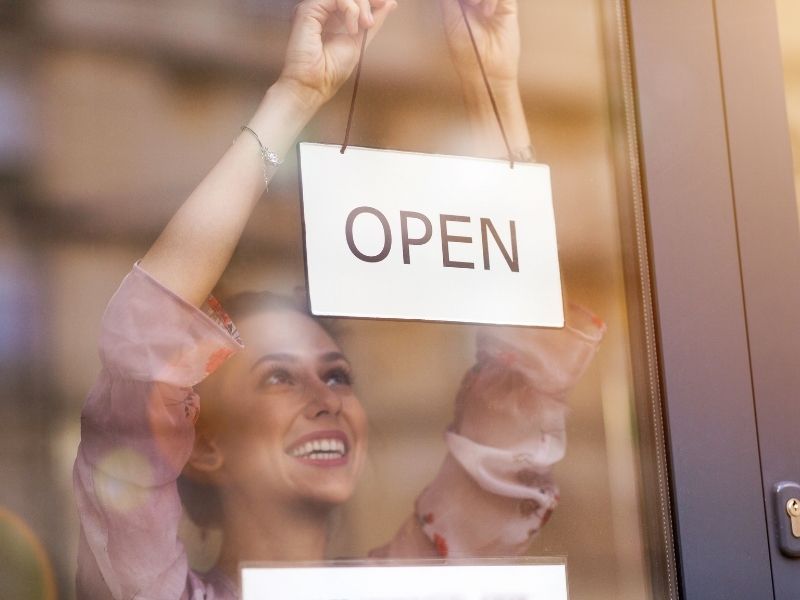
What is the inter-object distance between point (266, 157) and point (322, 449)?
408 mm

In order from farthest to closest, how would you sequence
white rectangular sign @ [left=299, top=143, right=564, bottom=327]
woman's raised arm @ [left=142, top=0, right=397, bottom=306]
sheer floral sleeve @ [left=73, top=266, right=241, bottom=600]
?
white rectangular sign @ [left=299, top=143, right=564, bottom=327], woman's raised arm @ [left=142, top=0, right=397, bottom=306], sheer floral sleeve @ [left=73, top=266, right=241, bottom=600]

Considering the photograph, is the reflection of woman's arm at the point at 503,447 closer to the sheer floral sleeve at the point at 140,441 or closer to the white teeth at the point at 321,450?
the white teeth at the point at 321,450

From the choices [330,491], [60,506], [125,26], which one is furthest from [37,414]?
[125,26]

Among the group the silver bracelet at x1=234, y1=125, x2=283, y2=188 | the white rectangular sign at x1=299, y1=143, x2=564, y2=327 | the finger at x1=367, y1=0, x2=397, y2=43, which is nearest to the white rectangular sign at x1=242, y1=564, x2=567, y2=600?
the white rectangular sign at x1=299, y1=143, x2=564, y2=327

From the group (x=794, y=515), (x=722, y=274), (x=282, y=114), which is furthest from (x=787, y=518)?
(x=282, y=114)

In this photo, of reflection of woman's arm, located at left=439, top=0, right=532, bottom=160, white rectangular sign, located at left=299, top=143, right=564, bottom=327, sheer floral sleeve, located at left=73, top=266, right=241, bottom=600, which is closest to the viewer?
sheer floral sleeve, located at left=73, top=266, right=241, bottom=600

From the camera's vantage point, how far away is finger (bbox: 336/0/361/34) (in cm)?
181

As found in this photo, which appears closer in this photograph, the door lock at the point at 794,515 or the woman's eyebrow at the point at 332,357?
the woman's eyebrow at the point at 332,357

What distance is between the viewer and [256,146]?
172cm

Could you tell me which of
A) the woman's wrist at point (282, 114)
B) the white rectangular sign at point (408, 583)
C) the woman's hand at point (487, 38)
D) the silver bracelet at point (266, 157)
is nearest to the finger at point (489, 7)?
the woman's hand at point (487, 38)

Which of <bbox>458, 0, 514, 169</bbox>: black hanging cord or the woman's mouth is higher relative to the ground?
<bbox>458, 0, 514, 169</bbox>: black hanging cord

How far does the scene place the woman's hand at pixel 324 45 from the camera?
1.77 m

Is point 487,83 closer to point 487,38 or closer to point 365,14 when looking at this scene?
point 487,38

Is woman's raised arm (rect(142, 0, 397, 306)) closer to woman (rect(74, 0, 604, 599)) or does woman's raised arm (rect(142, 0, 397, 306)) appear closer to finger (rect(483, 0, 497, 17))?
woman (rect(74, 0, 604, 599))
